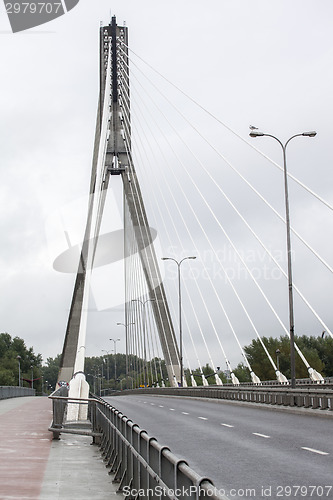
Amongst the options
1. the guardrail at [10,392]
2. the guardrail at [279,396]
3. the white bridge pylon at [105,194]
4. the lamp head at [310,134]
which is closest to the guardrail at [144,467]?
the guardrail at [279,396]

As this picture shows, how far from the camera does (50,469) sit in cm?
1294

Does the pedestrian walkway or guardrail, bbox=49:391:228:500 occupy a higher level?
A: guardrail, bbox=49:391:228:500

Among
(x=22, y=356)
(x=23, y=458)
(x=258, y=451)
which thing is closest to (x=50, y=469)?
(x=23, y=458)

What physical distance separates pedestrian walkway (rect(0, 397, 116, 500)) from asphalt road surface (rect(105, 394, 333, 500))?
65.7 inches

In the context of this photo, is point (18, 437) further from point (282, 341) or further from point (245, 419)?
point (282, 341)

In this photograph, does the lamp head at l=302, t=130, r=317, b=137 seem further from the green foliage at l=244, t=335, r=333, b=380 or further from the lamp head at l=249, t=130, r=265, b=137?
the green foliage at l=244, t=335, r=333, b=380

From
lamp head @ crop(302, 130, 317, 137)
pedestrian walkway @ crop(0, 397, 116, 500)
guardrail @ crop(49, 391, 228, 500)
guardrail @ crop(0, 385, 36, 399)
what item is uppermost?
lamp head @ crop(302, 130, 317, 137)

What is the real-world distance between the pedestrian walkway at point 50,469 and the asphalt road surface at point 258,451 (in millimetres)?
1668

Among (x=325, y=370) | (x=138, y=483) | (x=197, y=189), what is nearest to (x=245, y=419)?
(x=138, y=483)

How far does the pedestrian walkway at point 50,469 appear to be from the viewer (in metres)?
10.4

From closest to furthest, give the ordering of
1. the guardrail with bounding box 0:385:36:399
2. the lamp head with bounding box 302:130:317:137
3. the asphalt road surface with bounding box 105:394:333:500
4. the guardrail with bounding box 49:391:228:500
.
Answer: the guardrail with bounding box 49:391:228:500, the asphalt road surface with bounding box 105:394:333:500, the lamp head with bounding box 302:130:317:137, the guardrail with bounding box 0:385:36:399

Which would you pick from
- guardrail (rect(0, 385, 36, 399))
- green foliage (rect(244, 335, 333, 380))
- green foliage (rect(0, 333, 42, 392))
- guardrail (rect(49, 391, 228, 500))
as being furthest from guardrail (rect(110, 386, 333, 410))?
green foliage (rect(0, 333, 42, 392))

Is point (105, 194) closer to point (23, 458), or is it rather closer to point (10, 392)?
point (10, 392)

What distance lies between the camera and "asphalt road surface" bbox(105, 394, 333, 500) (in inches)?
408
